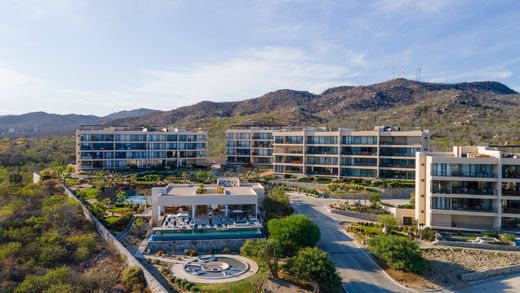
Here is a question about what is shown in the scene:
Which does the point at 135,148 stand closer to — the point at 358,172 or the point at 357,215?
the point at 358,172

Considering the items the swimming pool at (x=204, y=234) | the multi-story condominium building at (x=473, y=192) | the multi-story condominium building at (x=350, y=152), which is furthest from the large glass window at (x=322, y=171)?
the swimming pool at (x=204, y=234)

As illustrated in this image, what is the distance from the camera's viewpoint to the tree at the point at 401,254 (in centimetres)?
3020

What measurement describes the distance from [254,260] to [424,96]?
158 m

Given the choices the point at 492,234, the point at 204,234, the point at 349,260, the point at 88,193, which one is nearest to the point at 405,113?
the point at 492,234

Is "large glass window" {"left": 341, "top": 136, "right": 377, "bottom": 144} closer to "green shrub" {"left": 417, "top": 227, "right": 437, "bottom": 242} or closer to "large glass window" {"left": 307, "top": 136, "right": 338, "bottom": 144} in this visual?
"large glass window" {"left": 307, "top": 136, "right": 338, "bottom": 144}

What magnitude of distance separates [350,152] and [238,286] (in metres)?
46.7

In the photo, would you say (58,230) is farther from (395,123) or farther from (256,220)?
(395,123)

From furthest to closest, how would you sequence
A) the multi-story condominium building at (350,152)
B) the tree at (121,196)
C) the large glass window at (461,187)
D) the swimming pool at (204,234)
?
the multi-story condominium building at (350,152)
the tree at (121,196)
the large glass window at (461,187)
the swimming pool at (204,234)

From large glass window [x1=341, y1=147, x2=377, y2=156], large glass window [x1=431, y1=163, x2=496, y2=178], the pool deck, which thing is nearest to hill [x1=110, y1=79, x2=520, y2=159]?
large glass window [x1=341, y1=147, x2=377, y2=156]

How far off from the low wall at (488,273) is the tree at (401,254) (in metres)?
3.44

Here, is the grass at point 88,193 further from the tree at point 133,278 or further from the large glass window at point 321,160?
the large glass window at point 321,160

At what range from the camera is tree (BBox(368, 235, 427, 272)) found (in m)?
30.2

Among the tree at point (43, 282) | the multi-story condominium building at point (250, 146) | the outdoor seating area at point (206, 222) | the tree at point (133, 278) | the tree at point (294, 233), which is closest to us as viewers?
the tree at point (43, 282)

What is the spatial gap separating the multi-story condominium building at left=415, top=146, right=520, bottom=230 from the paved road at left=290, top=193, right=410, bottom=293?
9750 millimetres
